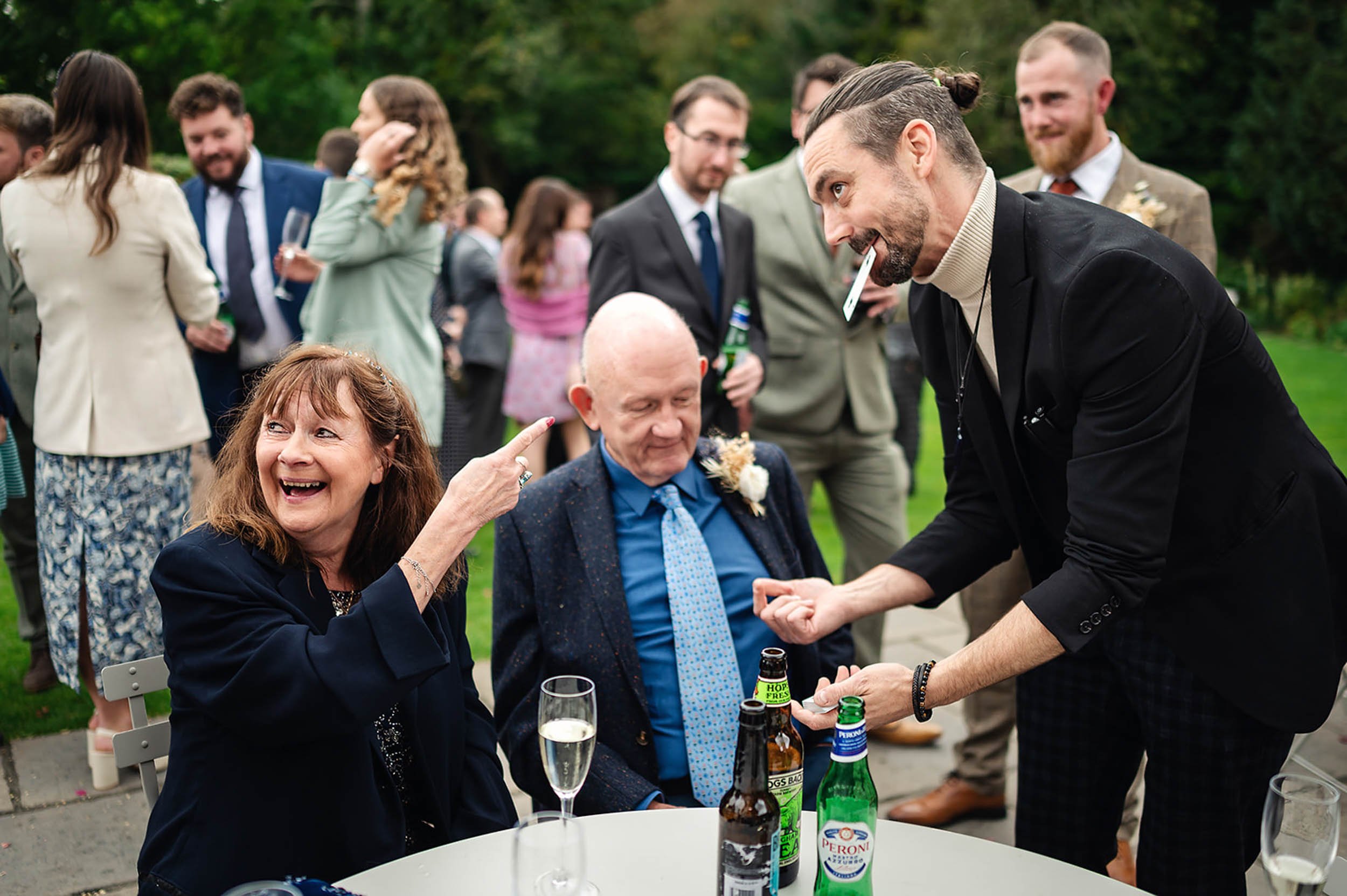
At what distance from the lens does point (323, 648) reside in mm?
1908

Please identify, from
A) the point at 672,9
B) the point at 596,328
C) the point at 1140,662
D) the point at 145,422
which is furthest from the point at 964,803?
the point at 672,9

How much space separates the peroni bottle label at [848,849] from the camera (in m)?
1.66

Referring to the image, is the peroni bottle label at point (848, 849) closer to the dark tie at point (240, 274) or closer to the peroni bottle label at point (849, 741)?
the peroni bottle label at point (849, 741)

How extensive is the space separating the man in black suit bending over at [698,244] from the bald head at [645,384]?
136 centimetres

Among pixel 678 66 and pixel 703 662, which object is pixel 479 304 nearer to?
pixel 703 662

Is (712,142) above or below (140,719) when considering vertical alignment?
above

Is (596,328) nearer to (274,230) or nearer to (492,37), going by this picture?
(274,230)

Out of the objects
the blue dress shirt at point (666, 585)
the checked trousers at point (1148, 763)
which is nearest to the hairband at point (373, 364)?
the blue dress shirt at point (666, 585)

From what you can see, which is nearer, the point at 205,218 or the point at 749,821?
the point at 749,821

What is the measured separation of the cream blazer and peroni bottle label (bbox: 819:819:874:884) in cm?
300

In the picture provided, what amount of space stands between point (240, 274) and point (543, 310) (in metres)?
3.03

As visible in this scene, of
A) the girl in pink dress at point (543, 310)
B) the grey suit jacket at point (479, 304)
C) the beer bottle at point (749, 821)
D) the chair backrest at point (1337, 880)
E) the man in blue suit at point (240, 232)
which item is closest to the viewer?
the beer bottle at point (749, 821)

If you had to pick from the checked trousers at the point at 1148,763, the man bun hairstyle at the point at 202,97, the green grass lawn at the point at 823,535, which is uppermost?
the man bun hairstyle at the point at 202,97

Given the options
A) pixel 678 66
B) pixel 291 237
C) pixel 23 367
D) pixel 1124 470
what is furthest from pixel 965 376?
pixel 678 66
